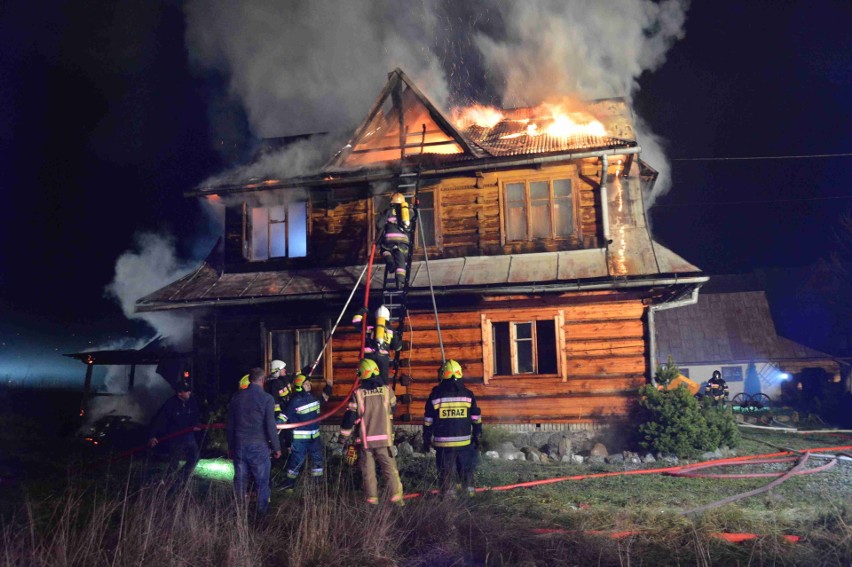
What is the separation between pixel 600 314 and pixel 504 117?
6555 millimetres

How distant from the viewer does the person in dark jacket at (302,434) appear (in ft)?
27.7

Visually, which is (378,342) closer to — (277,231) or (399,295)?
(399,295)

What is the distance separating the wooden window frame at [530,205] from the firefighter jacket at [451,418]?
5721mm

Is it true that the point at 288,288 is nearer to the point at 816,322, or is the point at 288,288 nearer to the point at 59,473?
the point at 59,473

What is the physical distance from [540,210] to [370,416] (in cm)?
714

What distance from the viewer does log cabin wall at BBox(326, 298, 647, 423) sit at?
11891mm

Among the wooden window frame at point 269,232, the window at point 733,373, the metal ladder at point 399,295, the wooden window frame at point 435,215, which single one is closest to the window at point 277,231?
the wooden window frame at point 269,232

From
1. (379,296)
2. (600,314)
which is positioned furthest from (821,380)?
(379,296)

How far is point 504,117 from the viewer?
628 inches

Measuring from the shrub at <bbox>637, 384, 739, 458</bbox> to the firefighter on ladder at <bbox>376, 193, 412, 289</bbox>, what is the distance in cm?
522

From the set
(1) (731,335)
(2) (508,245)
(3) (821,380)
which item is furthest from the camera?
(1) (731,335)

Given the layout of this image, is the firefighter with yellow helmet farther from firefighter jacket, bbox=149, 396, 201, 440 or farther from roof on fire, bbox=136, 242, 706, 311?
roof on fire, bbox=136, 242, 706, 311

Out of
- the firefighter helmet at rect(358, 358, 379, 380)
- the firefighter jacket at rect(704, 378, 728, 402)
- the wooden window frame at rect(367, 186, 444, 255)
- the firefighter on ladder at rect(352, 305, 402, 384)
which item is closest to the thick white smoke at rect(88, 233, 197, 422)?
the wooden window frame at rect(367, 186, 444, 255)

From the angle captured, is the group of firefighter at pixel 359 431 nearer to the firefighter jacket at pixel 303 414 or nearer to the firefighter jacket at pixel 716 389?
the firefighter jacket at pixel 303 414
